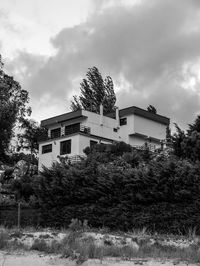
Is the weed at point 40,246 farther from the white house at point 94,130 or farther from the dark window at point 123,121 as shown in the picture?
the dark window at point 123,121

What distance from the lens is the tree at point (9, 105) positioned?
3842cm

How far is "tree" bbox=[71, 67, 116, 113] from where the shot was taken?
69375mm

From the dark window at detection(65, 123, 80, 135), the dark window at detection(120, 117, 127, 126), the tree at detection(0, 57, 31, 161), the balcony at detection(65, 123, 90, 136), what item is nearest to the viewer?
the tree at detection(0, 57, 31, 161)

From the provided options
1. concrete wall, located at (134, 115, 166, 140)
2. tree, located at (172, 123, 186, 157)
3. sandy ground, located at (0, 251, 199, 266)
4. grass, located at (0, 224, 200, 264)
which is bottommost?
sandy ground, located at (0, 251, 199, 266)

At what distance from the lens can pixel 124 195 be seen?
2356 centimetres

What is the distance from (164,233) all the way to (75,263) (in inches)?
360

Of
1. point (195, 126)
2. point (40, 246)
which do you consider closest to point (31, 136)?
point (195, 126)

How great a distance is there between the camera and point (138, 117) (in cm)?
5600

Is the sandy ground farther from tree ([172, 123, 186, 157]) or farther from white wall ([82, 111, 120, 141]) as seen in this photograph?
white wall ([82, 111, 120, 141])

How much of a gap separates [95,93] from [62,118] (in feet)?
51.6

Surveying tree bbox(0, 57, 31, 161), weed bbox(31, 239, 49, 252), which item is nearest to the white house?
tree bbox(0, 57, 31, 161)

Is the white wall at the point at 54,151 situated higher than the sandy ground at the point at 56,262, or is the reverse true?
the white wall at the point at 54,151

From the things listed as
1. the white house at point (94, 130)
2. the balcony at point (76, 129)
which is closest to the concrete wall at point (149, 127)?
the white house at point (94, 130)

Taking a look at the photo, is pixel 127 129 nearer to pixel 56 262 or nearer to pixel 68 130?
pixel 68 130
